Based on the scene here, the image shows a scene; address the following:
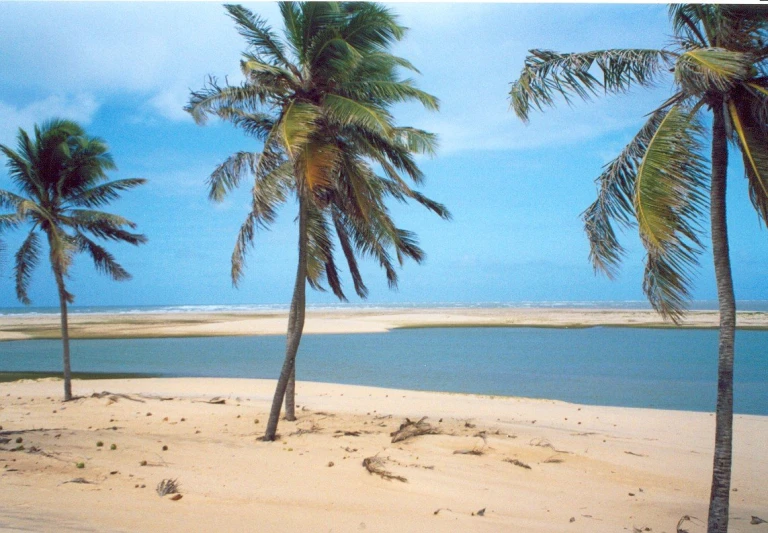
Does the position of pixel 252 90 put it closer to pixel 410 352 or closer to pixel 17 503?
pixel 17 503

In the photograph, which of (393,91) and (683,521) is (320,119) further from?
(683,521)

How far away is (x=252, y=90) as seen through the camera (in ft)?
28.9

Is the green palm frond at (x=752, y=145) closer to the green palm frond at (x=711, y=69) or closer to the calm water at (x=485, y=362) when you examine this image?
the green palm frond at (x=711, y=69)

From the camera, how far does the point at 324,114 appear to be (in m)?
8.67

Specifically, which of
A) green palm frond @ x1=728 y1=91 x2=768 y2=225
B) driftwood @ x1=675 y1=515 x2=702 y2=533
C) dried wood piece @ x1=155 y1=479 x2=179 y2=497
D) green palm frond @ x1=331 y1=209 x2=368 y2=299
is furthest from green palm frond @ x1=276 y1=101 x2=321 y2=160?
driftwood @ x1=675 y1=515 x2=702 y2=533

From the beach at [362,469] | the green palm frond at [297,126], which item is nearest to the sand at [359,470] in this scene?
the beach at [362,469]

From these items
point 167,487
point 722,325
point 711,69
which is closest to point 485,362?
point 722,325

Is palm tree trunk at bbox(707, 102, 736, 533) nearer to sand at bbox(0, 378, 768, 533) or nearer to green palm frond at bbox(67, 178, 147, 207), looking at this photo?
sand at bbox(0, 378, 768, 533)

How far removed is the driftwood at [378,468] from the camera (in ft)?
23.4

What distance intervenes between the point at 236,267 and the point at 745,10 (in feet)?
25.0

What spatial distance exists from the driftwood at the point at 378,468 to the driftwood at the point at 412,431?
1.44 meters

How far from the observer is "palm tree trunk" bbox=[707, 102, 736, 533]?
5.33m

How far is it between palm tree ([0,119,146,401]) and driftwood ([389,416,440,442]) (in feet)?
25.2

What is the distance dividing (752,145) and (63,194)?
1323 centimetres
